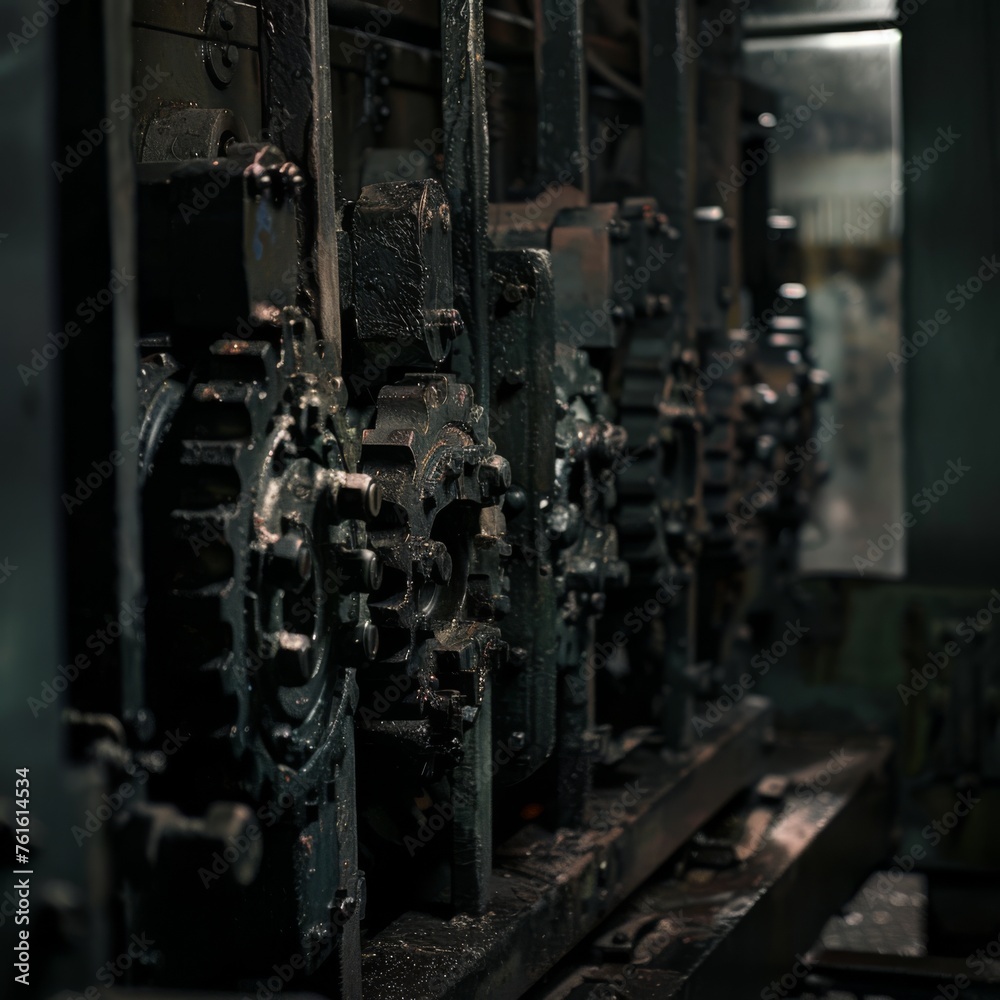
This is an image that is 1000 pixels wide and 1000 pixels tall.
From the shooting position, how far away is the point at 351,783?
271 cm

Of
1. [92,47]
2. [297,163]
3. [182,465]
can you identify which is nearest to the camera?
[92,47]

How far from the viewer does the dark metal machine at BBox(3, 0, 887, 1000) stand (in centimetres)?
230

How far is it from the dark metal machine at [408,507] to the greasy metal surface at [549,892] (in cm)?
1

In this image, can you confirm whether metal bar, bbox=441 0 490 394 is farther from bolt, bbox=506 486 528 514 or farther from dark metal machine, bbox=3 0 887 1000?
bolt, bbox=506 486 528 514

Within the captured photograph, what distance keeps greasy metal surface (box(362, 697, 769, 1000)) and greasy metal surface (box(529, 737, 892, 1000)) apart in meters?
0.10

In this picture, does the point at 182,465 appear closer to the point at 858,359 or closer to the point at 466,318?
the point at 466,318

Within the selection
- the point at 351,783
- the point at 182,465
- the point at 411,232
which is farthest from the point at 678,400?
the point at 182,465

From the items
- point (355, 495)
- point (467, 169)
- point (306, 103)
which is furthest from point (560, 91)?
point (355, 495)

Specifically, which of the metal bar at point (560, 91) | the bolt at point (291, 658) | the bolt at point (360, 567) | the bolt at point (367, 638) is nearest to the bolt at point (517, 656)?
the bolt at point (367, 638)

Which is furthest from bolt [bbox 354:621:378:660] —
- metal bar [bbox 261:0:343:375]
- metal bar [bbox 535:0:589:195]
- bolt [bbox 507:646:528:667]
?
metal bar [bbox 535:0:589:195]

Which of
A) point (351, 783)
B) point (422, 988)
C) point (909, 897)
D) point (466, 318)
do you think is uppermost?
point (466, 318)

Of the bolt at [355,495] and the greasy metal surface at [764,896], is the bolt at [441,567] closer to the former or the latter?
the bolt at [355,495]

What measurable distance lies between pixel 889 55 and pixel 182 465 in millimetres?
4718

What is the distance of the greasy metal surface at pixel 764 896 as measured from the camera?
3727 mm
